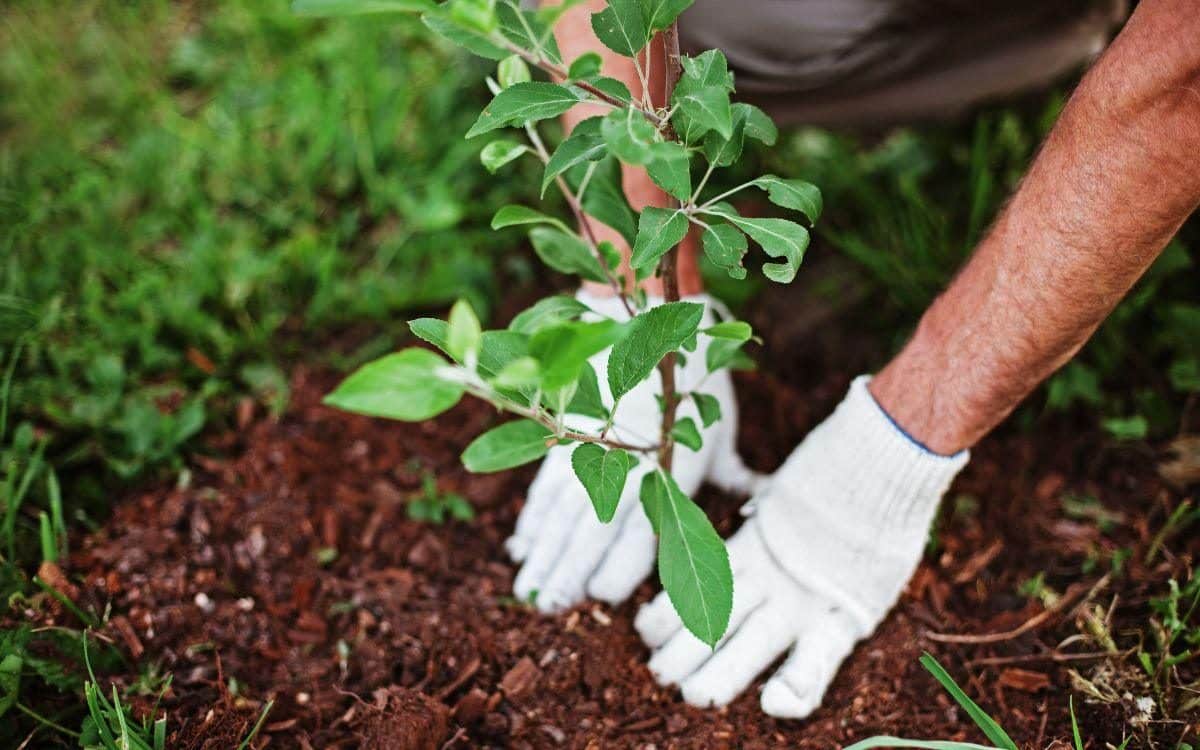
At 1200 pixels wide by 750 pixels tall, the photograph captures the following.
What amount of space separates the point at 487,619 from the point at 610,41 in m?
0.96

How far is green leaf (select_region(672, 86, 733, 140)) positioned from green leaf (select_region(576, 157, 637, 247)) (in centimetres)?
35

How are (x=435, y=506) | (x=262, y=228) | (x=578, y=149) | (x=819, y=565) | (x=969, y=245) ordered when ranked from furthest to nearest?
(x=262, y=228), (x=969, y=245), (x=435, y=506), (x=819, y=565), (x=578, y=149)

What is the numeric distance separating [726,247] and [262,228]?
1.52m

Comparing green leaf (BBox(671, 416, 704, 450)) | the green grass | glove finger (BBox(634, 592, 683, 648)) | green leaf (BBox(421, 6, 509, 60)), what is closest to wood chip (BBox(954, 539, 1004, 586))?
the green grass

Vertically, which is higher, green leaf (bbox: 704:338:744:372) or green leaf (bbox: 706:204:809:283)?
green leaf (bbox: 706:204:809:283)

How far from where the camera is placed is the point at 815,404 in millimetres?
1838

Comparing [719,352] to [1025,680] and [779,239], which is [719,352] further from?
[1025,680]

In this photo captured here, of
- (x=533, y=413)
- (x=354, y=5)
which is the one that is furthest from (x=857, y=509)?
(x=354, y=5)

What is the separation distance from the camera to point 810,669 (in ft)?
4.55

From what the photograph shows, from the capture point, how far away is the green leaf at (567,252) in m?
1.33

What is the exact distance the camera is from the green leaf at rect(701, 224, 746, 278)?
105cm

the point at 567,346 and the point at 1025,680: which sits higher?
the point at 567,346

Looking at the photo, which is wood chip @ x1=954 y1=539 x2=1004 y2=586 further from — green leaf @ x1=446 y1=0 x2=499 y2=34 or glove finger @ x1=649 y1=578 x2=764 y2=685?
green leaf @ x1=446 y1=0 x2=499 y2=34

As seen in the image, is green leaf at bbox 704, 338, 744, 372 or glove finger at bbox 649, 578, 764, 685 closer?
green leaf at bbox 704, 338, 744, 372
